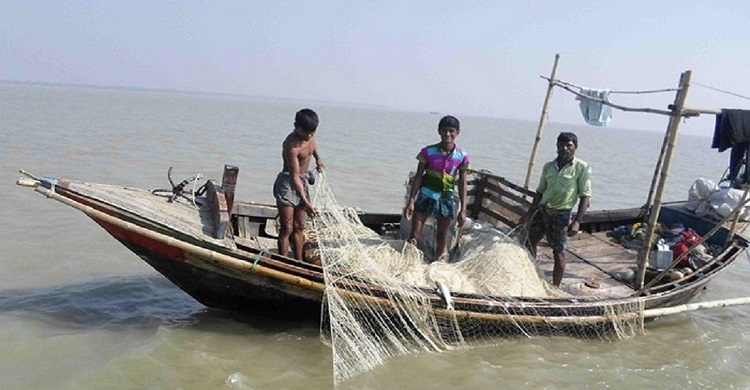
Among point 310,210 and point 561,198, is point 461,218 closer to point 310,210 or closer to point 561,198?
point 561,198

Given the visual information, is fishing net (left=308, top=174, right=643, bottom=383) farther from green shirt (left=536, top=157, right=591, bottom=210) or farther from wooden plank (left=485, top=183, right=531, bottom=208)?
wooden plank (left=485, top=183, right=531, bottom=208)

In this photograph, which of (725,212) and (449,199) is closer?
(449,199)

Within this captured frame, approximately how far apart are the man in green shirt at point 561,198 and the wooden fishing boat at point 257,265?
1.13 ft

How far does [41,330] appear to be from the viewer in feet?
18.8

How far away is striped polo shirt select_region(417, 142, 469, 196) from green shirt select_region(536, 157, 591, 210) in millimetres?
913

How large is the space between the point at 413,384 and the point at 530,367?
1.25 m

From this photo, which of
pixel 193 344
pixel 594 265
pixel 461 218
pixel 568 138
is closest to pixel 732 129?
pixel 594 265

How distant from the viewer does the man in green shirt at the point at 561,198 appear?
5.86 meters

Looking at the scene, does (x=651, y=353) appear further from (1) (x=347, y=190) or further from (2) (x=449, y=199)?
(1) (x=347, y=190)

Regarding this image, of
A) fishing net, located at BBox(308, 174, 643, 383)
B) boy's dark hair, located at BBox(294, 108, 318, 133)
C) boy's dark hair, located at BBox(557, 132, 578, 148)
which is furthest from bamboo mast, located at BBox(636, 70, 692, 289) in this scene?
boy's dark hair, located at BBox(294, 108, 318, 133)

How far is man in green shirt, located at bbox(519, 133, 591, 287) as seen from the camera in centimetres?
586

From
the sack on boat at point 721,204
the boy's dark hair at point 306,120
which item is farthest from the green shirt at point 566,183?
the sack on boat at point 721,204

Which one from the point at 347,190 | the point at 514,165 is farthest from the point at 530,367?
the point at 514,165

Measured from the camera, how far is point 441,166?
227 inches
